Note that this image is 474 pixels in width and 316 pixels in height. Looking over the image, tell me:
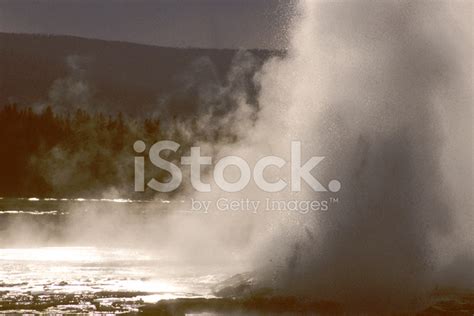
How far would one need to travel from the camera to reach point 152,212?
56312 millimetres

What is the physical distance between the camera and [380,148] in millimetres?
26281

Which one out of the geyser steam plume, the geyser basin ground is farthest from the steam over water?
the geyser basin ground

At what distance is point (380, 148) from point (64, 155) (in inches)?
2991

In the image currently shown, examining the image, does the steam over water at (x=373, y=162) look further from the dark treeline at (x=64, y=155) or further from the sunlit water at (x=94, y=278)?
the dark treeline at (x=64, y=155)

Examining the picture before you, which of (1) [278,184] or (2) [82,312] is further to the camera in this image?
(1) [278,184]

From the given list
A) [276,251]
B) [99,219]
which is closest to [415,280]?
[276,251]

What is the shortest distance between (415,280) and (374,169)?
3.53 meters

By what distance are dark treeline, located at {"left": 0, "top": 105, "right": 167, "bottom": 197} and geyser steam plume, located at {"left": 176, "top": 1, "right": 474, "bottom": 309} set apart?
5082 centimetres

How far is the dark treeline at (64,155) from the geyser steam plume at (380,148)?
50816 millimetres

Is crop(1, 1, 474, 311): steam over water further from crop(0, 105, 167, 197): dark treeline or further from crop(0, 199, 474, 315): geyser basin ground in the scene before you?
crop(0, 105, 167, 197): dark treeline

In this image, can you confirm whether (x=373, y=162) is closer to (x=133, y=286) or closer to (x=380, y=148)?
(x=380, y=148)

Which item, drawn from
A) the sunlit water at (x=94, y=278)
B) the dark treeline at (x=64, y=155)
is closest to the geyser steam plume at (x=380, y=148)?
the sunlit water at (x=94, y=278)

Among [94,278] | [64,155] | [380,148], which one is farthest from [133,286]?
[64,155]

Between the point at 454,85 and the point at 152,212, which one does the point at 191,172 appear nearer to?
the point at 152,212
